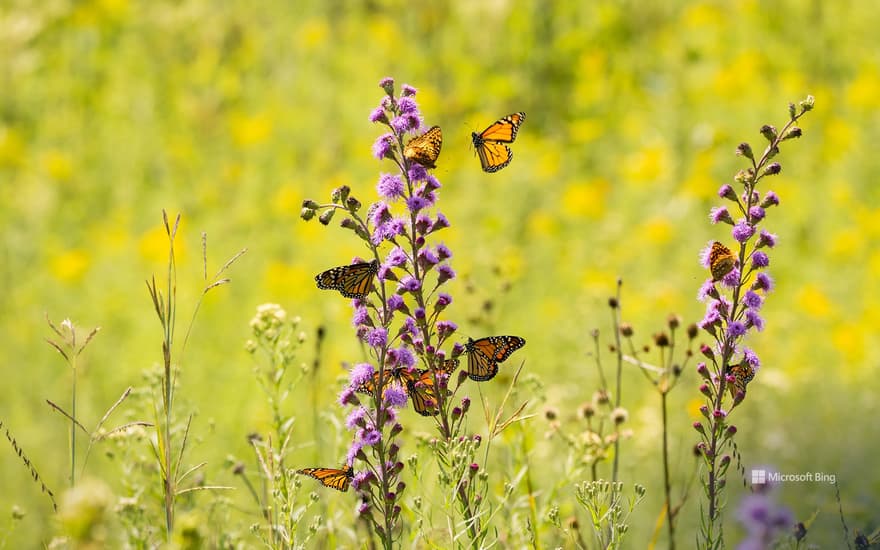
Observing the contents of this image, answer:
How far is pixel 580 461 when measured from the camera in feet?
10.3

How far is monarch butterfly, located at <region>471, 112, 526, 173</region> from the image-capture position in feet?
9.57

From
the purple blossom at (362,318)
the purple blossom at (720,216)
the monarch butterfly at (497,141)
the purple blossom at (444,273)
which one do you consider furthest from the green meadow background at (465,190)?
the purple blossom at (362,318)

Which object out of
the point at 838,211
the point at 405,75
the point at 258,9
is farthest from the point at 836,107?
the point at 258,9

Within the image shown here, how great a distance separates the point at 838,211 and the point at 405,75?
4318mm

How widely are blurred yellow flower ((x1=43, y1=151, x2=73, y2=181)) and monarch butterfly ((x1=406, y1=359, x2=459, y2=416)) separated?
723 cm

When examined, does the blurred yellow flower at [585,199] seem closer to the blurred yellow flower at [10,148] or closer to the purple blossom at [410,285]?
the blurred yellow flower at [10,148]

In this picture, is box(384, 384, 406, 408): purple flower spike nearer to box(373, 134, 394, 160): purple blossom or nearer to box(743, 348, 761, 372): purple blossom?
box(373, 134, 394, 160): purple blossom

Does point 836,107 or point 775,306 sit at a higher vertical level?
point 836,107

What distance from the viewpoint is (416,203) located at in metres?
2.30

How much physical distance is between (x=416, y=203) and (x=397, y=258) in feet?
0.48

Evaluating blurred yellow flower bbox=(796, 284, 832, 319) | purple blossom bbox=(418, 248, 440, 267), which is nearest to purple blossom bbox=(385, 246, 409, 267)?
purple blossom bbox=(418, 248, 440, 267)

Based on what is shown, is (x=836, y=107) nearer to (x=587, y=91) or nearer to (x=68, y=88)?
(x=587, y=91)

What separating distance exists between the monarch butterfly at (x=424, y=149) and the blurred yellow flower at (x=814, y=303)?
4.84m

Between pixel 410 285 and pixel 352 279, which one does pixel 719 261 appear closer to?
pixel 410 285
